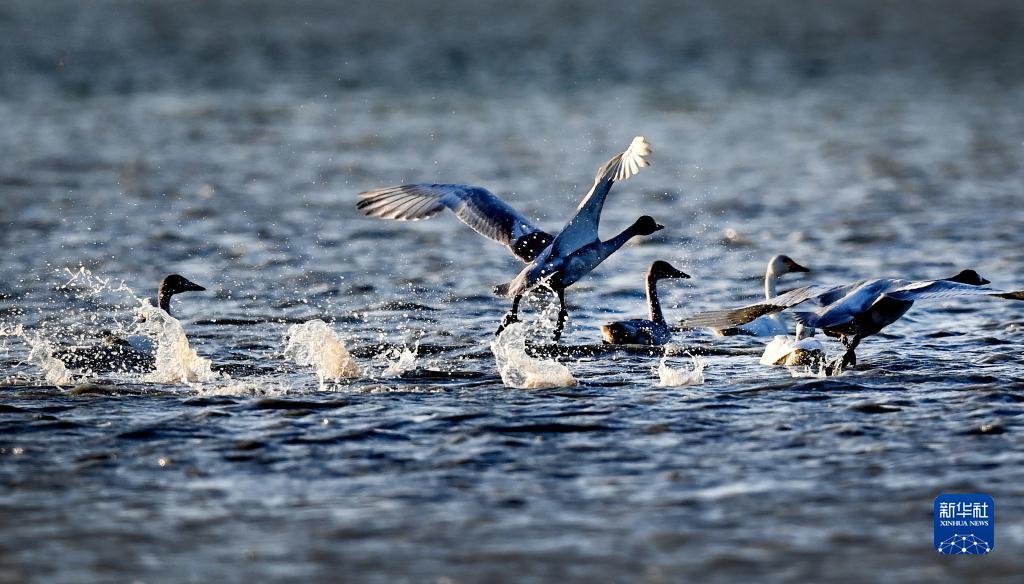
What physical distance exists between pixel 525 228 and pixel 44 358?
4104 mm

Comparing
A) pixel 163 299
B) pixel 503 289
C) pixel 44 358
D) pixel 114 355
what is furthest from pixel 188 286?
pixel 503 289

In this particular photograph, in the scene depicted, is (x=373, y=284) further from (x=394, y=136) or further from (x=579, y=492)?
(x=394, y=136)

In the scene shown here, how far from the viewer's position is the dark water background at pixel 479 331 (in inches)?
298

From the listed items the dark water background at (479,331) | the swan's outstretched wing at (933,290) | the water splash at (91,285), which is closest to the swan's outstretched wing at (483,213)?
the dark water background at (479,331)

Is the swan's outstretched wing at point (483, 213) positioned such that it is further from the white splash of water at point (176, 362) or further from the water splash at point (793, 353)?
the water splash at point (793, 353)

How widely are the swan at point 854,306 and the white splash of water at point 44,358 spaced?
4613mm

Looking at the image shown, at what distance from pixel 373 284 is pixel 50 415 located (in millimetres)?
5932

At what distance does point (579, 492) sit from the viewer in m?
8.24

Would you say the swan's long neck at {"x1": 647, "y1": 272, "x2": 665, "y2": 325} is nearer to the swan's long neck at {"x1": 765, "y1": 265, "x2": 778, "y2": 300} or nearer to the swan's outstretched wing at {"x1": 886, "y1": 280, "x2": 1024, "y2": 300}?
the swan's long neck at {"x1": 765, "y1": 265, "x2": 778, "y2": 300}

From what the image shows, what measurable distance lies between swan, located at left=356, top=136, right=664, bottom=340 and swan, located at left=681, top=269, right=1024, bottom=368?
126 cm

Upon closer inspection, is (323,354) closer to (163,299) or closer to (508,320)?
(508,320)

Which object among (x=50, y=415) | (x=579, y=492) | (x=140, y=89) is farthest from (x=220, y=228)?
(x=140, y=89)

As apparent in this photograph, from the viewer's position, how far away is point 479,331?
13352mm

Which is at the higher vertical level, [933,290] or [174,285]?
[174,285]
